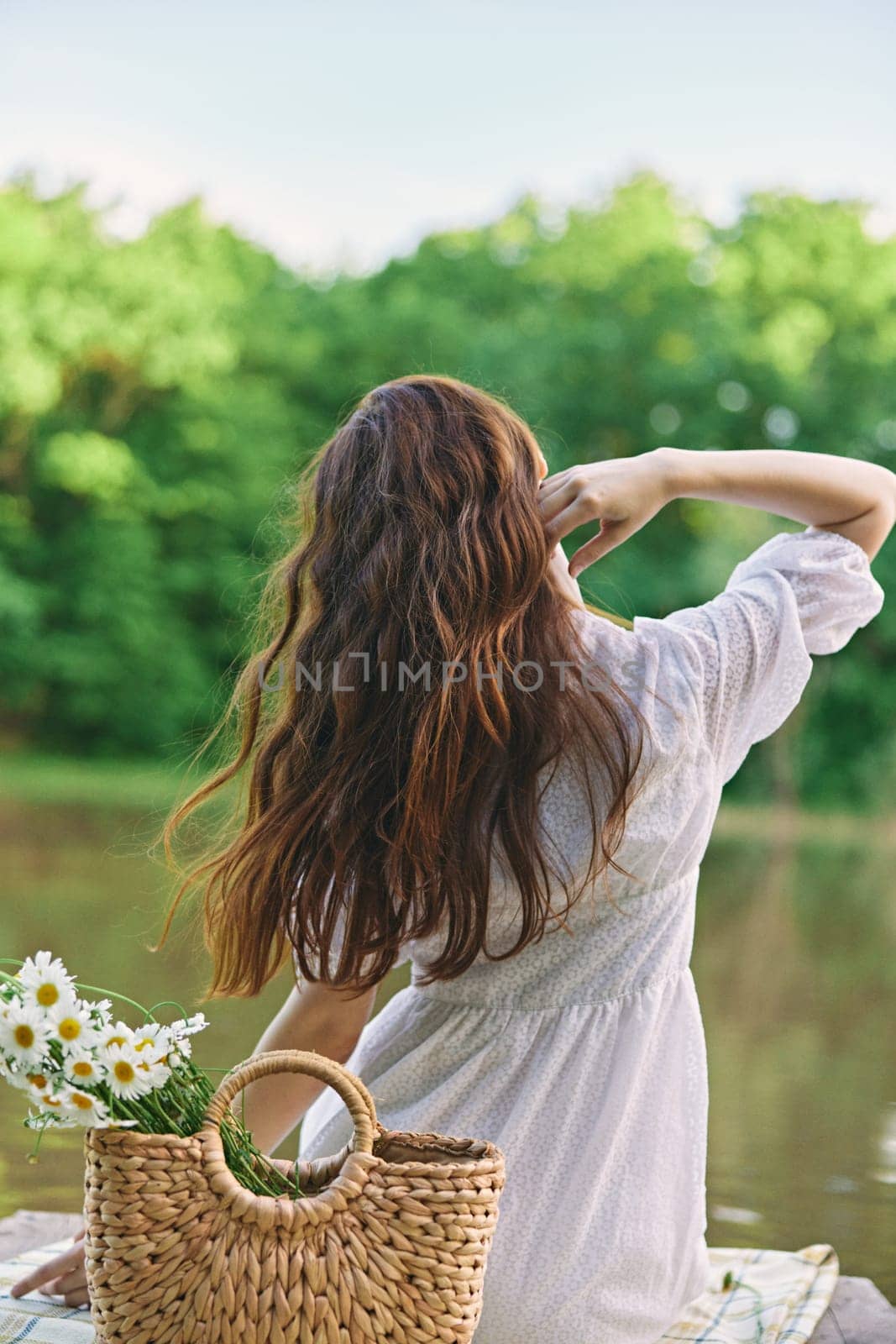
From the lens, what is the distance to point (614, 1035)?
131cm

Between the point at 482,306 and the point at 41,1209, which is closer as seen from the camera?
the point at 41,1209

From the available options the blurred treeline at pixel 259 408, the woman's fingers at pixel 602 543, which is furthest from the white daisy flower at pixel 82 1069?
the blurred treeline at pixel 259 408

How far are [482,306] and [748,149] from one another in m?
4.74

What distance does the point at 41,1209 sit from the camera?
7.49 feet

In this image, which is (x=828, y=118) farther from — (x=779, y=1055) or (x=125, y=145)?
(x=779, y=1055)

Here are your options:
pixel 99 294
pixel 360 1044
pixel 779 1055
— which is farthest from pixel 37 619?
pixel 360 1044

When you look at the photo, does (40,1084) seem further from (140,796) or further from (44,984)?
(140,796)

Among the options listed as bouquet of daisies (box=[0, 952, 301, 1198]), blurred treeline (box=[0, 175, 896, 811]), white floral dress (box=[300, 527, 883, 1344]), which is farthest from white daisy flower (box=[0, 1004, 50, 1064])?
blurred treeline (box=[0, 175, 896, 811])

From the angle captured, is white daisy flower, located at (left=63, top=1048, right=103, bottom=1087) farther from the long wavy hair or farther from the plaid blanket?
the plaid blanket

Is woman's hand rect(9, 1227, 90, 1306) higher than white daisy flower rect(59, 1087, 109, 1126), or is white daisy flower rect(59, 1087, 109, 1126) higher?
white daisy flower rect(59, 1087, 109, 1126)

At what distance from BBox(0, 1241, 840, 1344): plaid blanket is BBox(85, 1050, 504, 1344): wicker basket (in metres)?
0.48

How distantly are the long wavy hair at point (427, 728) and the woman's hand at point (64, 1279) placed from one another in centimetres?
42

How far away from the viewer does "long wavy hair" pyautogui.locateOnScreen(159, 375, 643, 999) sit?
1.22m

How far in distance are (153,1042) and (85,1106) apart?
0.06 metres
